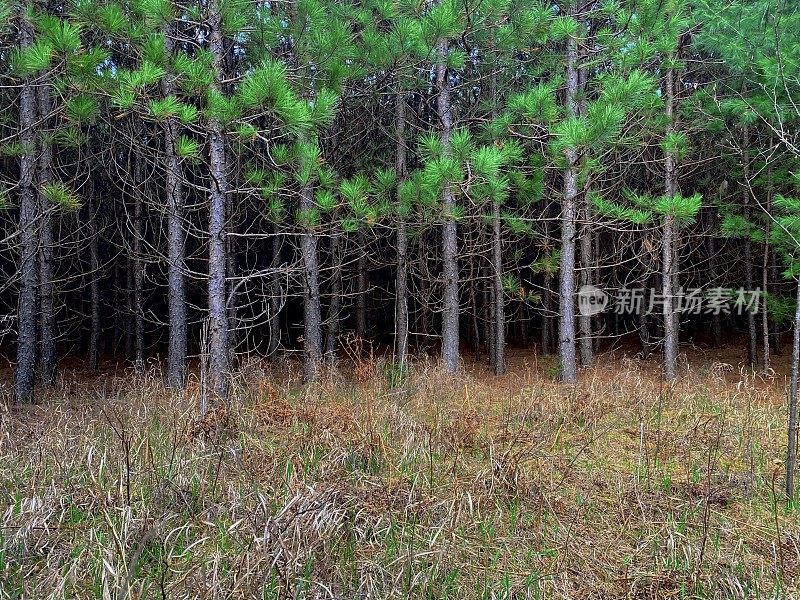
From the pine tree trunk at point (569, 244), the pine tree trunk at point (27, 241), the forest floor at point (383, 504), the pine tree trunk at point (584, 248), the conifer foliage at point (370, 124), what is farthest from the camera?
the pine tree trunk at point (584, 248)

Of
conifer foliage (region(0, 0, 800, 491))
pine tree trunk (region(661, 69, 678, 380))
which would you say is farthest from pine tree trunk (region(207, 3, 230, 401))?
pine tree trunk (region(661, 69, 678, 380))

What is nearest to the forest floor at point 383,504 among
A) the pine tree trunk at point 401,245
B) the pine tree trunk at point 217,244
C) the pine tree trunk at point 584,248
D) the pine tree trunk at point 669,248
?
the pine tree trunk at point 217,244

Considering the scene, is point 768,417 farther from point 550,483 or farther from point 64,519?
point 64,519

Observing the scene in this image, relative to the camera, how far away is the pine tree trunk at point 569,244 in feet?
21.8

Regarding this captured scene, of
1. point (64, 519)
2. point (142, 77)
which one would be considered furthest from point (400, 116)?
point (64, 519)

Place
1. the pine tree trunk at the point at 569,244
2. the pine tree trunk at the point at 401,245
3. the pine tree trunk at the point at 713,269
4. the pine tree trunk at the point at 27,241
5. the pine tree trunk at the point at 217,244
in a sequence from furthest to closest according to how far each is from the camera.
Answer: the pine tree trunk at the point at 713,269
the pine tree trunk at the point at 401,245
the pine tree trunk at the point at 569,244
the pine tree trunk at the point at 27,241
the pine tree trunk at the point at 217,244

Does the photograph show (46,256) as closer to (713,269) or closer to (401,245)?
(401,245)

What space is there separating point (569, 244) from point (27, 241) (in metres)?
6.65

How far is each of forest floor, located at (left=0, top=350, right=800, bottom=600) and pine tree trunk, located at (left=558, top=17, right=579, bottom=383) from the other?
2.24 m

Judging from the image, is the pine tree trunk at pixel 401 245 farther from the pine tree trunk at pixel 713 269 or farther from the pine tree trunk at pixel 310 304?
the pine tree trunk at pixel 713 269

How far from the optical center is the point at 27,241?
6180 mm

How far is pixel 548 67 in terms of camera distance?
7.32 m

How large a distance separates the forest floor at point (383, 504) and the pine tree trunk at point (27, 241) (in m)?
2.20

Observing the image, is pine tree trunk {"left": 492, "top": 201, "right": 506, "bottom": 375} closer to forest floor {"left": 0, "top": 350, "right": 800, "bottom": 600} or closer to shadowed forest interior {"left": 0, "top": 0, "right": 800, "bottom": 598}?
shadowed forest interior {"left": 0, "top": 0, "right": 800, "bottom": 598}
